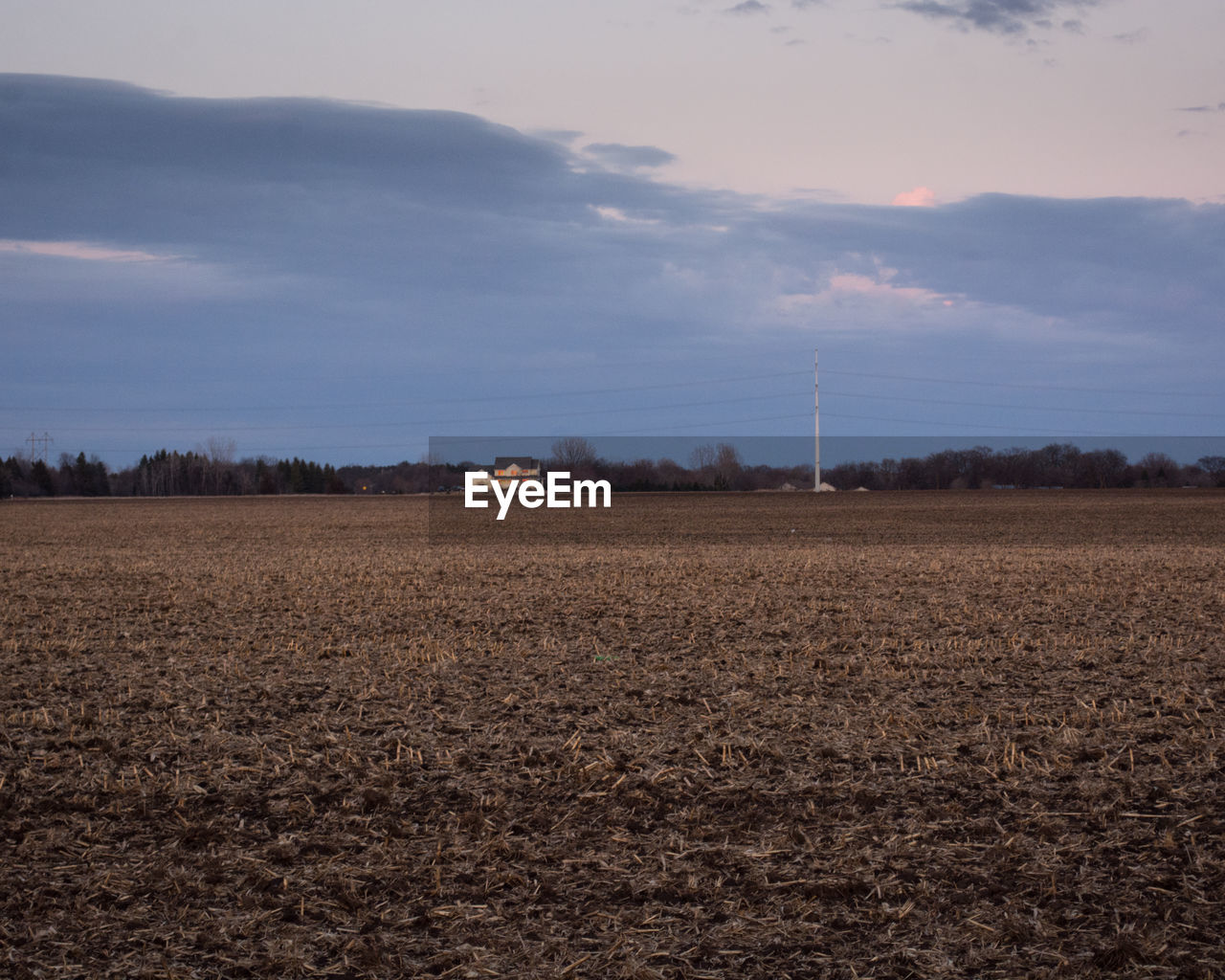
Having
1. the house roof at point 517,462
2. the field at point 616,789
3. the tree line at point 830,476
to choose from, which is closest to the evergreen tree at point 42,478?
the tree line at point 830,476

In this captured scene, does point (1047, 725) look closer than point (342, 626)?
Yes

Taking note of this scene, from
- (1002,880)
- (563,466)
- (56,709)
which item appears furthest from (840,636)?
(563,466)

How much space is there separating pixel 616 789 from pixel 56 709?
20.2 feet

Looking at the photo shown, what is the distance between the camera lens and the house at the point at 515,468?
88625 millimetres

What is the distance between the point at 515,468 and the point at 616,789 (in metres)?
82.7

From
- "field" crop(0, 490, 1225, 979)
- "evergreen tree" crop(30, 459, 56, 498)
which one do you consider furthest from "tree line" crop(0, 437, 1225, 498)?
"field" crop(0, 490, 1225, 979)

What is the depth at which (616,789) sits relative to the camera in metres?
7.88

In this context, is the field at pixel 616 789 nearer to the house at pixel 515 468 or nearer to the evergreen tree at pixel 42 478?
the house at pixel 515 468

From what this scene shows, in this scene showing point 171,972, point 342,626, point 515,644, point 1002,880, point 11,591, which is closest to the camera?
point 171,972

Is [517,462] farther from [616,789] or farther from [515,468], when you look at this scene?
[616,789]

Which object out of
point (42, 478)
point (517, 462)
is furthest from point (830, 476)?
point (42, 478)

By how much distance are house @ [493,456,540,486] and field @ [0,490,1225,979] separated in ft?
230

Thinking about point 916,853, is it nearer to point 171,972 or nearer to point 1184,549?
point 171,972

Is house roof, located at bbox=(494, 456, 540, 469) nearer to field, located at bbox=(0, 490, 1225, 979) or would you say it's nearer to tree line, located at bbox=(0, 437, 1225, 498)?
tree line, located at bbox=(0, 437, 1225, 498)
